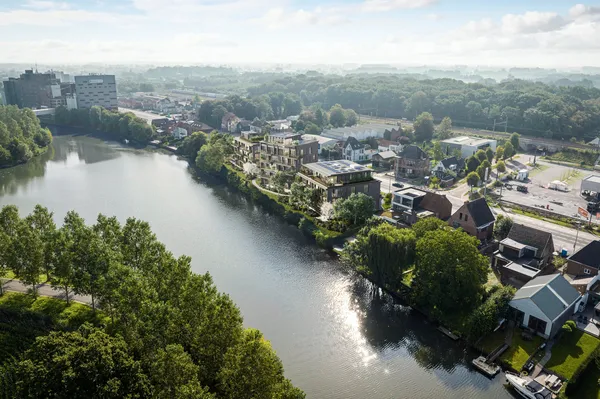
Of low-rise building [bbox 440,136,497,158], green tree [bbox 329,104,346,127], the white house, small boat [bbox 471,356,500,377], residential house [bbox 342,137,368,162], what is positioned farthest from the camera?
green tree [bbox 329,104,346,127]

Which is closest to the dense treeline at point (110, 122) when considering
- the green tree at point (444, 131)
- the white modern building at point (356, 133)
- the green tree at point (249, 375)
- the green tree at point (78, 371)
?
the white modern building at point (356, 133)

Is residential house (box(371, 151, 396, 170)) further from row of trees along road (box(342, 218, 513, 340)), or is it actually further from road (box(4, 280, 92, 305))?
road (box(4, 280, 92, 305))

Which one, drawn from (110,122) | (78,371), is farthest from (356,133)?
(78,371)

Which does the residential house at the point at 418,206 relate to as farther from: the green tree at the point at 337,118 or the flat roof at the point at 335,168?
the green tree at the point at 337,118

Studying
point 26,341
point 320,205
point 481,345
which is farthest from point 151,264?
point 320,205

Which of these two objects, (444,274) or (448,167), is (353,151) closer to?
(448,167)

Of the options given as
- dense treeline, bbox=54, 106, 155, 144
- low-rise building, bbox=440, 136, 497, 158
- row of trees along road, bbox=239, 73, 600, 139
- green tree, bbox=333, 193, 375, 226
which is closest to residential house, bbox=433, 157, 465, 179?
low-rise building, bbox=440, 136, 497, 158
